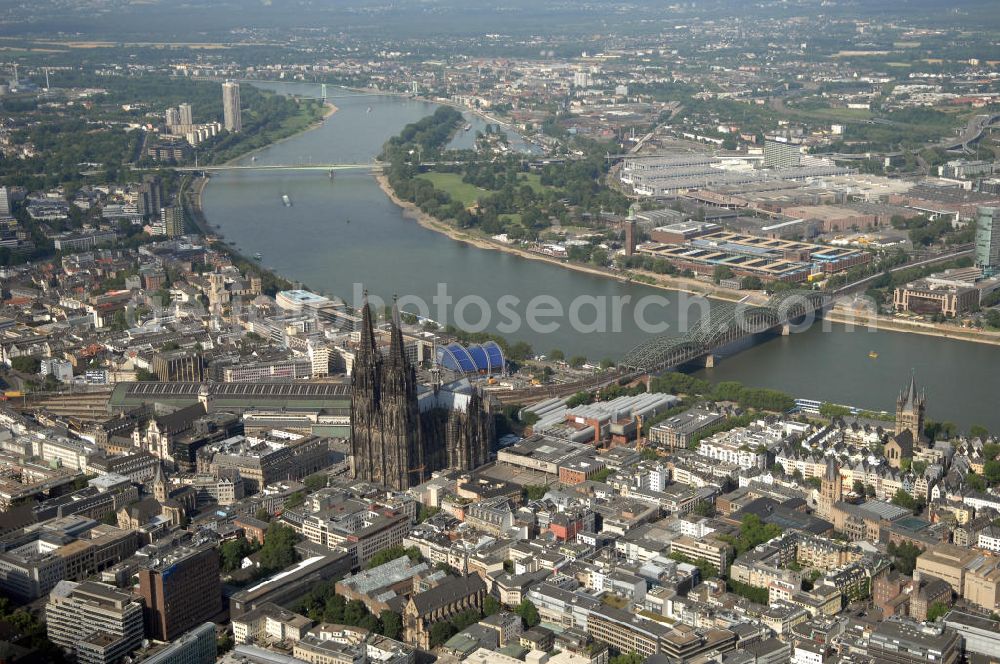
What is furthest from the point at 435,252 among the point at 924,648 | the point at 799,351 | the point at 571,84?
the point at 571,84

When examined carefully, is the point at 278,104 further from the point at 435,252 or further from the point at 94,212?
the point at 435,252

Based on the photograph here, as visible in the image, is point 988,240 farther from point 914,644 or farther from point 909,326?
point 914,644

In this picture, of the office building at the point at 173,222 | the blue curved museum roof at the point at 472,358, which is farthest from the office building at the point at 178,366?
the office building at the point at 173,222

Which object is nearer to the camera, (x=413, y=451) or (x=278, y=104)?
(x=413, y=451)

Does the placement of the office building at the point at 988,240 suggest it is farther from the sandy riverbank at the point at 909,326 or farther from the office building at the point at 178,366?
the office building at the point at 178,366

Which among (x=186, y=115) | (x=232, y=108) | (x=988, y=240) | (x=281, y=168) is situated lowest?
(x=281, y=168)

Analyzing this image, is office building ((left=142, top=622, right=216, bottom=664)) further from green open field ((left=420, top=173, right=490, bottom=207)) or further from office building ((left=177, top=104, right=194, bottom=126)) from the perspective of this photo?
office building ((left=177, top=104, right=194, bottom=126))

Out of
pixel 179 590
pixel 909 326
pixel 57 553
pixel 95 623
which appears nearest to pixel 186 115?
pixel 909 326
